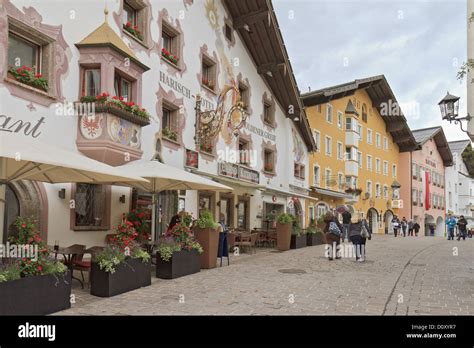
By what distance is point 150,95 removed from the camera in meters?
14.2

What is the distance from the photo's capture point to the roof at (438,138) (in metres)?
48.8

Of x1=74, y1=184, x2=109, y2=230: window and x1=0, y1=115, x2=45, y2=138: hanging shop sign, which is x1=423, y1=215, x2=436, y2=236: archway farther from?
x1=0, y1=115, x2=45, y2=138: hanging shop sign

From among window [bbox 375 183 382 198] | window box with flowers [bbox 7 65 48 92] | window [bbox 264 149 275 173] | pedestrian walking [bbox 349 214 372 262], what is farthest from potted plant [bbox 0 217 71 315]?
window [bbox 375 183 382 198]

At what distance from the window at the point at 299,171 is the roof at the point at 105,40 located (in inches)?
610

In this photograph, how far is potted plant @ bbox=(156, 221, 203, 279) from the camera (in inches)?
396

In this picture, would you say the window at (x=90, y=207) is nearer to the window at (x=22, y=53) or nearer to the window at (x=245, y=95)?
the window at (x=22, y=53)

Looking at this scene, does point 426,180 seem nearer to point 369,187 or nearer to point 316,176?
point 369,187

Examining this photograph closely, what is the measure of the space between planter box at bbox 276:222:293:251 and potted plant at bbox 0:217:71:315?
38.6ft

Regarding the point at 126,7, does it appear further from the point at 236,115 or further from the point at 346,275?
the point at 346,275

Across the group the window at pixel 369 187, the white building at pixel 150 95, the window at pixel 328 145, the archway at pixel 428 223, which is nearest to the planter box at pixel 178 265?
the white building at pixel 150 95

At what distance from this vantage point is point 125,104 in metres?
11.9

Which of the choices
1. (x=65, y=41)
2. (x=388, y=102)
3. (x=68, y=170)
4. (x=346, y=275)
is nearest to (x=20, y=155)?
(x=68, y=170)

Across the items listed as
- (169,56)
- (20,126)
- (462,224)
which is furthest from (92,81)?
(462,224)
